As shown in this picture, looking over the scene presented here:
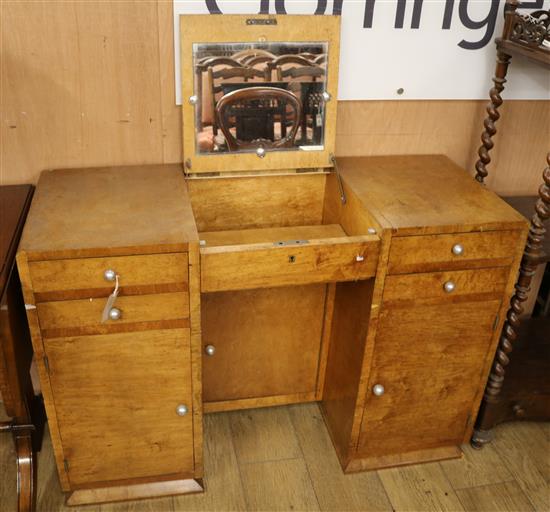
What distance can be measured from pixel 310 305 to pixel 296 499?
60 centimetres

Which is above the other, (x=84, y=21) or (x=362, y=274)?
(x=84, y=21)

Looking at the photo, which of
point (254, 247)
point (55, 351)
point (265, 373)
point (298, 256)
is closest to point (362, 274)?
point (298, 256)

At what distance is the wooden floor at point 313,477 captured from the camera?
195cm

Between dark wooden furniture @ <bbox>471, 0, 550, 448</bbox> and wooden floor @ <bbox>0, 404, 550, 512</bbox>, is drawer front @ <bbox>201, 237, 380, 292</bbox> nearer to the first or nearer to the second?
dark wooden furniture @ <bbox>471, 0, 550, 448</bbox>

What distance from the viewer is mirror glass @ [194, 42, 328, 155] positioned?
6.06 feet

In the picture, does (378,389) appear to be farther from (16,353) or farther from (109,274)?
(16,353)

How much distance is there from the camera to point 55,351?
1646 mm

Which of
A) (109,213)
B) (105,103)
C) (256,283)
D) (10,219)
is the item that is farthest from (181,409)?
(105,103)

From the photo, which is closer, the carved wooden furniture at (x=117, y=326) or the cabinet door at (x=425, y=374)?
the carved wooden furniture at (x=117, y=326)

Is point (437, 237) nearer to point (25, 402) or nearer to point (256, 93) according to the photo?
point (256, 93)

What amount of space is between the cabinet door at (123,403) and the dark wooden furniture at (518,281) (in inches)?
38.6

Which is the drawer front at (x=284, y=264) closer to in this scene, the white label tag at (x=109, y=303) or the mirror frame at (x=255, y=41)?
the white label tag at (x=109, y=303)

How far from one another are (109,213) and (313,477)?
1048 millimetres

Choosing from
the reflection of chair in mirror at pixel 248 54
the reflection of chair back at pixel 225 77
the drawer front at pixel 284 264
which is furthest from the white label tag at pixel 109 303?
the reflection of chair in mirror at pixel 248 54
